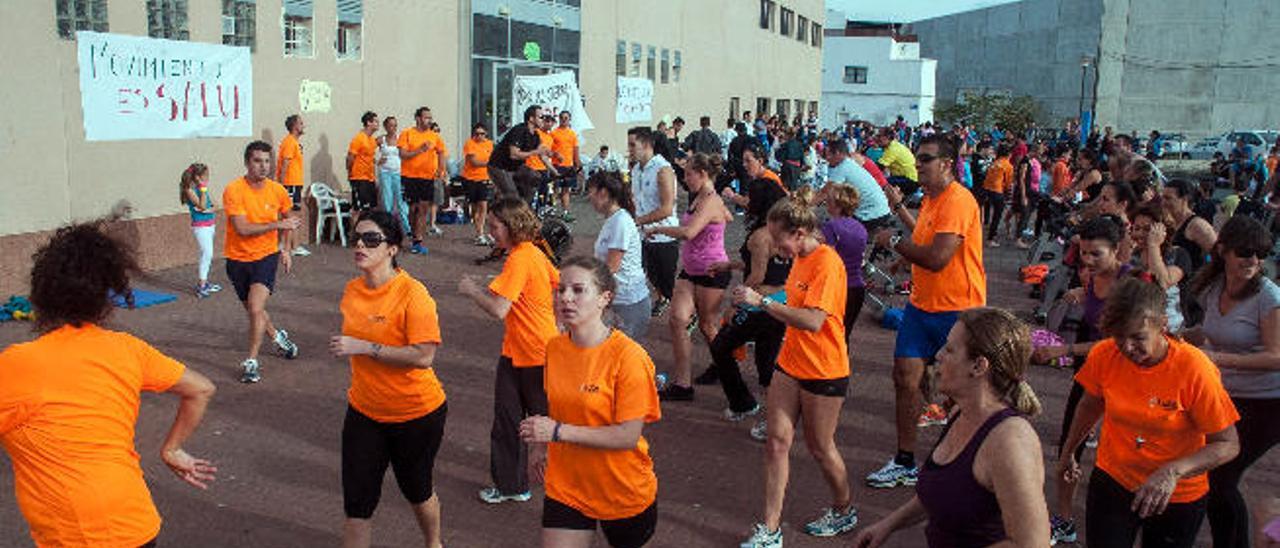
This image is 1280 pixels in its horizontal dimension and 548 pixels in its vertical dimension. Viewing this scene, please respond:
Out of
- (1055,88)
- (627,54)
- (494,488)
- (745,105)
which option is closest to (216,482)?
(494,488)

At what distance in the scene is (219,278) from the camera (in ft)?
37.9

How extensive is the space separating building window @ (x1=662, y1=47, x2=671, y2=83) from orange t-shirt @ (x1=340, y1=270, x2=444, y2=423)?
964 inches

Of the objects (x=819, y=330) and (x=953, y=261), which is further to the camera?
(x=953, y=261)

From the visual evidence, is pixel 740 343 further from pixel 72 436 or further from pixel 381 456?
pixel 72 436

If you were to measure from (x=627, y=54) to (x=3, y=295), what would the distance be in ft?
57.8

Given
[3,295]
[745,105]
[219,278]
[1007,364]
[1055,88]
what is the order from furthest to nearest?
[1055,88] → [745,105] → [219,278] → [3,295] → [1007,364]

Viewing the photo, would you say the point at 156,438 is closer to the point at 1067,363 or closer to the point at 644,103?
the point at 1067,363

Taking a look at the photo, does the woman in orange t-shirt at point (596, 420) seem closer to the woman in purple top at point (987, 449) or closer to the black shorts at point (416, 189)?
the woman in purple top at point (987, 449)

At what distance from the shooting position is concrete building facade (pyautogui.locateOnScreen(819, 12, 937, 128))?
73000mm

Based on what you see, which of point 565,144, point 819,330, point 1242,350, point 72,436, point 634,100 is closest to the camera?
point 72,436

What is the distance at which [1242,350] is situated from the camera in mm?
4309

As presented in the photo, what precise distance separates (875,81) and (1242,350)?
74.0 m

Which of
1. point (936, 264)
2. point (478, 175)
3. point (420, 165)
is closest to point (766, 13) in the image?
point (478, 175)

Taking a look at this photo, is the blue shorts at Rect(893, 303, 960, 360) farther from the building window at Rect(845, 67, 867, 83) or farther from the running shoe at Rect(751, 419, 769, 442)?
the building window at Rect(845, 67, 867, 83)
